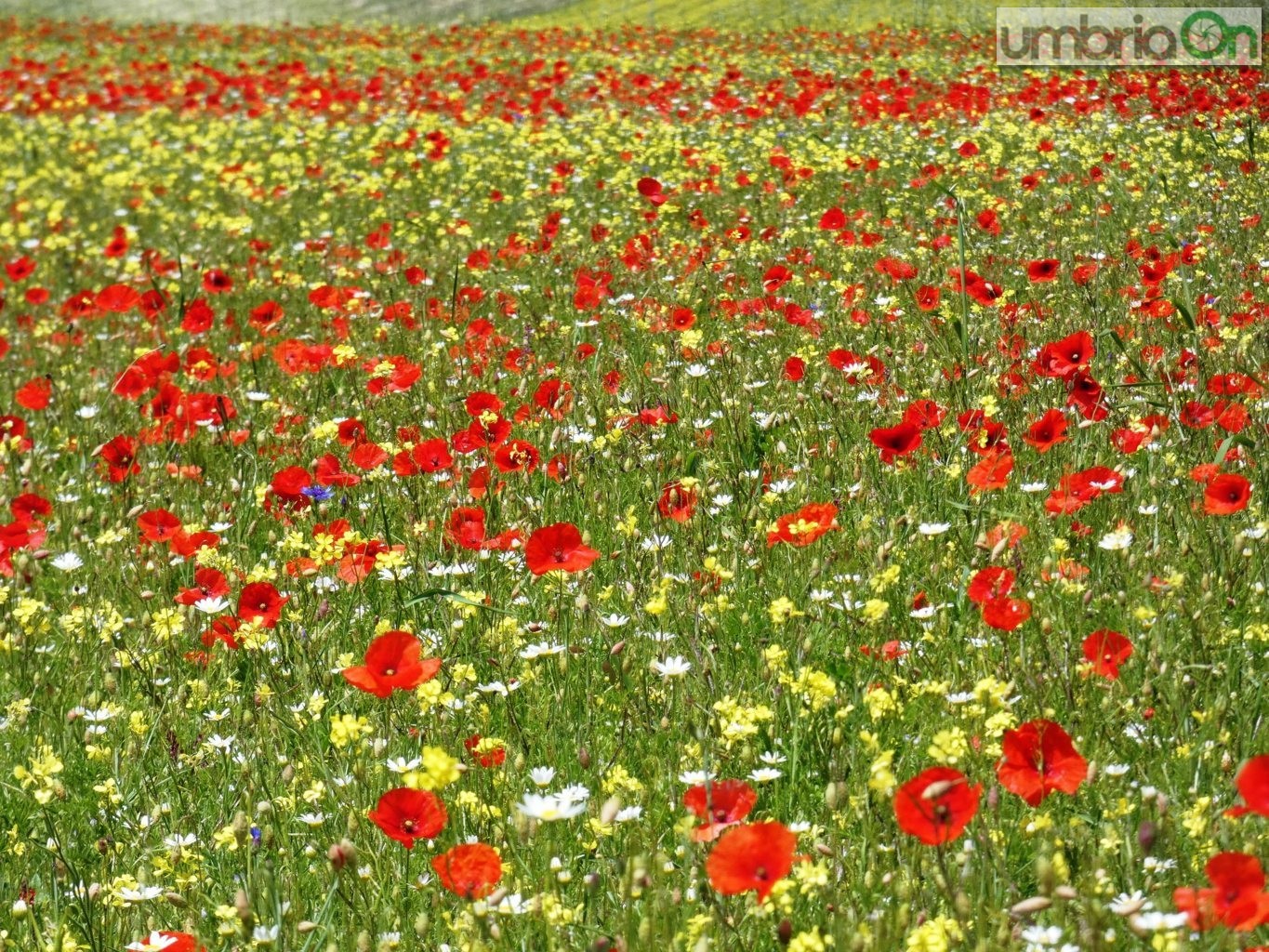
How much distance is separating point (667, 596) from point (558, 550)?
1.16 feet

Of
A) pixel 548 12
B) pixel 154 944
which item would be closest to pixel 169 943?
pixel 154 944

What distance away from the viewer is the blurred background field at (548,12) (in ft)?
65.1

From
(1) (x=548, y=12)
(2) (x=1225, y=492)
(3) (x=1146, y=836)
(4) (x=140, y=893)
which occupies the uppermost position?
(1) (x=548, y=12)

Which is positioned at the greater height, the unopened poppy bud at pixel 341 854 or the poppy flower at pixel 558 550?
the poppy flower at pixel 558 550

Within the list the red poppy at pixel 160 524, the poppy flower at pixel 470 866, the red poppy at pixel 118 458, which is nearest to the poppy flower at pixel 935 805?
the poppy flower at pixel 470 866

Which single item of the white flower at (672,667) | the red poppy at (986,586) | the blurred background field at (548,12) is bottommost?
the white flower at (672,667)

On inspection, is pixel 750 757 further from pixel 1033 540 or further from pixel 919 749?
pixel 1033 540

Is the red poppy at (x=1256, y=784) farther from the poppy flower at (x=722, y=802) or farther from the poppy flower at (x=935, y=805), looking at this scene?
the poppy flower at (x=722, y=802)

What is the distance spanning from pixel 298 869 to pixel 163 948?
0.60 m

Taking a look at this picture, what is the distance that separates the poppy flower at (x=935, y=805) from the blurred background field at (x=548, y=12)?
16672 millimetres

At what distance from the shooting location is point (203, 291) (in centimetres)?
775

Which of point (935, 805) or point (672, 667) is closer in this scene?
point (935, 805)

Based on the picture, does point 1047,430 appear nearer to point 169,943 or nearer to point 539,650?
point 539,650

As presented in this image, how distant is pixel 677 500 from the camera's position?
353cm
